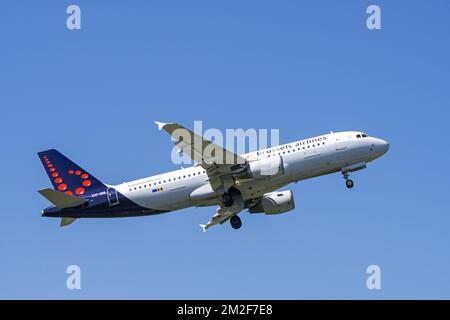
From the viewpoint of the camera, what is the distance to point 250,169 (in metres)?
67.6

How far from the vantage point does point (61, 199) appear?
69.0m

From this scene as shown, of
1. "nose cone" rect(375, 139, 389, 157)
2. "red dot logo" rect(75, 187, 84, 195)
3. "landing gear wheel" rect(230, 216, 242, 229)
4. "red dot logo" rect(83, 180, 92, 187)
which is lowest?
"landing gear wheel" rect(230, 216, 242, 229)

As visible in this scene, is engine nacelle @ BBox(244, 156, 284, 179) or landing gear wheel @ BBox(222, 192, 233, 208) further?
landing gear wheel @ BBox(222, 192, 233, 208)

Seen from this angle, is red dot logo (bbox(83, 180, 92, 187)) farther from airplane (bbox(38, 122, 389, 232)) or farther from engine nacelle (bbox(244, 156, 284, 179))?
engine nacelle (bbox(244, 156, 284, 179))

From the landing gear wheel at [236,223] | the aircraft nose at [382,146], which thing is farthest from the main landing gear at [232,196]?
the aircraft nose at [382,146]

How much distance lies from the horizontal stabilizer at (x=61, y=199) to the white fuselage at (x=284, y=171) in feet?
11.1

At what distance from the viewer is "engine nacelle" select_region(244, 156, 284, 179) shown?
6681cm

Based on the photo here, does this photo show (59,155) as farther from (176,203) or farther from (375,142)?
(375,142)

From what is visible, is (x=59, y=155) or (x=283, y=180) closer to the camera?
(x=283, y=180)

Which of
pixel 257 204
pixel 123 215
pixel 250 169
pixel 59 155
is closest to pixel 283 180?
pixel 250 169

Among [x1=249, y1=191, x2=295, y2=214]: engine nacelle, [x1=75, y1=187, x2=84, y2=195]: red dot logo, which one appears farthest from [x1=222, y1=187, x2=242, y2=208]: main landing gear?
[x1=75, y1=187, x2=84, y2=195]: red dot logo

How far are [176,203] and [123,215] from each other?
4292mm

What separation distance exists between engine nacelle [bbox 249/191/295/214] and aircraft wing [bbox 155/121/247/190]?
233 inches

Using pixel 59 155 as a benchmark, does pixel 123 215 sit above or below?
below
